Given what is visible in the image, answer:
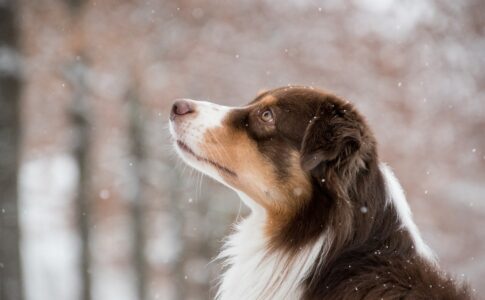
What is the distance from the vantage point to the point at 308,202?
14.5 ft

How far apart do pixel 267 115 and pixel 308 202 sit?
69 cm

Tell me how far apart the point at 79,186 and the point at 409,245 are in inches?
435

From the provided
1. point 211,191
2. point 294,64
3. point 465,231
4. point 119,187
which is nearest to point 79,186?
point 119,187

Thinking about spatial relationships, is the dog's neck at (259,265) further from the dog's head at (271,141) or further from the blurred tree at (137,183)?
the blurred tree at (137,183)

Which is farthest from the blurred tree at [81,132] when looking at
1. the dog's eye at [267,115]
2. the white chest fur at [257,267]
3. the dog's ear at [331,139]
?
the dog's ear at [331,139]

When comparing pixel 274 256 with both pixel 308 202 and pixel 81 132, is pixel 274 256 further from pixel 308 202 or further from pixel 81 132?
pixel 81 132

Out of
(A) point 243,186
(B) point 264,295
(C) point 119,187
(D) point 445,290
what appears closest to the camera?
(D) point 445,290

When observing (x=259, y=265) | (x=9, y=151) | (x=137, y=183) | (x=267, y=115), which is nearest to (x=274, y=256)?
(x=259, y=265)

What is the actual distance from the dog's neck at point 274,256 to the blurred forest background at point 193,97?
9.43m

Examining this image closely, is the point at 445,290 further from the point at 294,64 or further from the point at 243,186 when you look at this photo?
the point at 294,64

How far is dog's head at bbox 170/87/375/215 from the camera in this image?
4301 mm

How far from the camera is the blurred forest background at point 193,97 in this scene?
1433cm

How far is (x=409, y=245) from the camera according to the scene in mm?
4160

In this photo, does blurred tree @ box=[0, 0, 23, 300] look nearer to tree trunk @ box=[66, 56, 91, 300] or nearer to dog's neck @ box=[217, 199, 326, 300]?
tree trunk @ box=[66, 56, 91, 300]
